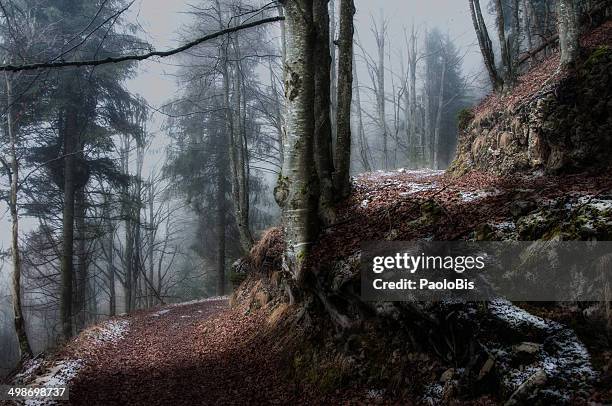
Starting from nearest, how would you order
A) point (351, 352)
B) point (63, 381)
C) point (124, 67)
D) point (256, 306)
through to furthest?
point (351, 352)
point (63, 381)
point (256, 306)
point (124, 67)

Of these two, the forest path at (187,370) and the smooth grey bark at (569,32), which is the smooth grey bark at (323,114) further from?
the smooth grey bark at (569,32)

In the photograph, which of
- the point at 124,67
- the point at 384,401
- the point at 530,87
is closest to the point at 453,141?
the point at 530,87

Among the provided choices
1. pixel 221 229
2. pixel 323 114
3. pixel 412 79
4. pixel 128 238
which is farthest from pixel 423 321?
pixel 412 79

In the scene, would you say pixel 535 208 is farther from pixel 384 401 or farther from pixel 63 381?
pixel 63 381

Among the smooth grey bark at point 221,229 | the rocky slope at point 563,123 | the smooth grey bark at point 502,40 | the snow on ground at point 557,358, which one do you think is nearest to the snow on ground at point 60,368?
the snow on ground at point 557,358

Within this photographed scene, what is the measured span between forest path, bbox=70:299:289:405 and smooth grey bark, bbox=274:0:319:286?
5.18 ft

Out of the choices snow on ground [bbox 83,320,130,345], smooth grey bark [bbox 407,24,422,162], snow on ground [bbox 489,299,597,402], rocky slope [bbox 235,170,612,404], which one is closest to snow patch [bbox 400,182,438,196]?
rocky slope [bbox 235,170,612,404]

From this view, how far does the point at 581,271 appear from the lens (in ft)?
10.7

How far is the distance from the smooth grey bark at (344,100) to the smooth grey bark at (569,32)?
3.70 meters

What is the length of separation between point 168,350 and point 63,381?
1981mm

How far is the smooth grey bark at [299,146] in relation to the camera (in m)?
5.65

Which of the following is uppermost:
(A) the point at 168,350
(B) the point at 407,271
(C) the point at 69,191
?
(C) the point at 69,191

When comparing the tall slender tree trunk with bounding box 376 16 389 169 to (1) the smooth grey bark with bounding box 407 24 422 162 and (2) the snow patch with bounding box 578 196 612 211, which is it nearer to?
(1) the smooth grey bark with bounding box 407 24 422 162

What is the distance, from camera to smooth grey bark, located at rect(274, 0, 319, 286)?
5652 mm
